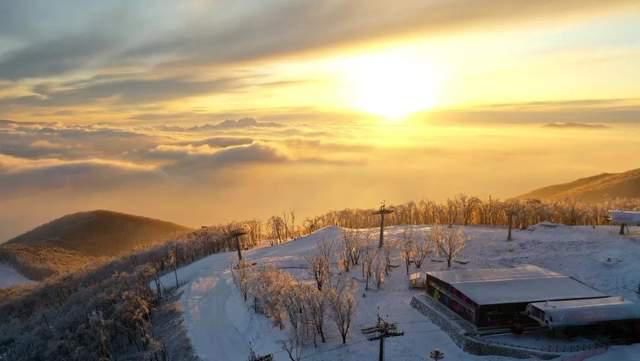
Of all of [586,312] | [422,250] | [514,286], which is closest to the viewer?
[586,312]

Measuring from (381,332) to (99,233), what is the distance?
113 metres

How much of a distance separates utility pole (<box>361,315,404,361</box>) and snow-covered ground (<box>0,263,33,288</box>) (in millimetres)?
78316

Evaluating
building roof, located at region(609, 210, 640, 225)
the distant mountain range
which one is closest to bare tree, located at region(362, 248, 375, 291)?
building roof, located at region(609, 210, 640, 225)

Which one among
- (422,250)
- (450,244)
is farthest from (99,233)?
(450,244)

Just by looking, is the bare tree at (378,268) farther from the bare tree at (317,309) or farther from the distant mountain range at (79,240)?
the distant mountain range at (79,240)

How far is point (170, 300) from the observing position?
174 feet

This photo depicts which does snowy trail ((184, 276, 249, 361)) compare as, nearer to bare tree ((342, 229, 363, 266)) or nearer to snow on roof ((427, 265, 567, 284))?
bare tree ((342, 229, 363, 266))

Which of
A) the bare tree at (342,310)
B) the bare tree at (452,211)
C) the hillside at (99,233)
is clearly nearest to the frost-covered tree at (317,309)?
the bare tree at (342,310)

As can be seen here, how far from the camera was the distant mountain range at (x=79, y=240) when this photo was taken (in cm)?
11000

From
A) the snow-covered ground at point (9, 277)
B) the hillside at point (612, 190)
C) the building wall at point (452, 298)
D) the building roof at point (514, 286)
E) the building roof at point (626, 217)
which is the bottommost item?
the snow-covered ground at point (9, 277)

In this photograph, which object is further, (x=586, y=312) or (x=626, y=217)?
(x=626, y=217)

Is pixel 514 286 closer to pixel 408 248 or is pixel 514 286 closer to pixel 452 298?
pixel 452 298

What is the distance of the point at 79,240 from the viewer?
418 ft

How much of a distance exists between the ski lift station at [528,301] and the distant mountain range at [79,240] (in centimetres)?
7408
